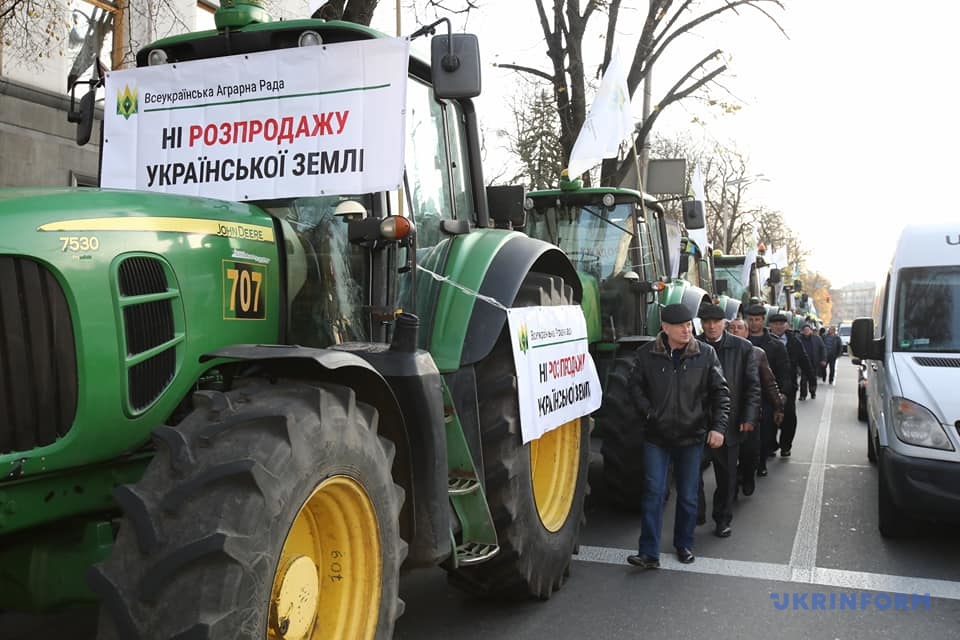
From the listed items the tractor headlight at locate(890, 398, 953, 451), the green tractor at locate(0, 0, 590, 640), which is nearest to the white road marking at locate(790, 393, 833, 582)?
the tractor headlight at locate(890, 398, 953, 451)

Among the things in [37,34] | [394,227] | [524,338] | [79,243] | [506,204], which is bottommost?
[524,338]

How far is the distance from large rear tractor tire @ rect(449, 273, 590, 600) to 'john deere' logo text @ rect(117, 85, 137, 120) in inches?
82.6

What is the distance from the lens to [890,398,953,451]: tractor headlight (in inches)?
221

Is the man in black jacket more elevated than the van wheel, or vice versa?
the man in black jacket

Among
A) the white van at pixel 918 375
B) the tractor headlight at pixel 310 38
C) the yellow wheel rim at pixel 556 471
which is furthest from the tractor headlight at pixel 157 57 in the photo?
the white van at pixel 918 375

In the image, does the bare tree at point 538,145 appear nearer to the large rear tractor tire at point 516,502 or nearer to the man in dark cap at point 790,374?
the man in dark cap at point 790,374

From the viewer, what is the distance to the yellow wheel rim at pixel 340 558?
2943 mm

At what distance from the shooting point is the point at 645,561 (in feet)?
18.6

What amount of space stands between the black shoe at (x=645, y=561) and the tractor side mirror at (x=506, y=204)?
236 centimetres

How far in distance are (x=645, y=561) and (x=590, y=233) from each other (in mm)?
3639

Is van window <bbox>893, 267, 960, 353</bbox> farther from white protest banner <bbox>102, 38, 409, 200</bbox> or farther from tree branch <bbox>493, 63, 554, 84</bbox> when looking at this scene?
tree branch <bbox>493, 63, 554, 84</bbox>

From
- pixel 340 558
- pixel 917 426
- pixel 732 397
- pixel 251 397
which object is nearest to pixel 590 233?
pixel 732 397

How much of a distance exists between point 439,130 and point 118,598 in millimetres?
2925

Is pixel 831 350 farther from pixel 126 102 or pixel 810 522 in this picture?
pixel 126 102
